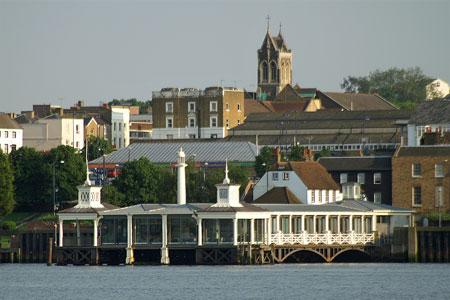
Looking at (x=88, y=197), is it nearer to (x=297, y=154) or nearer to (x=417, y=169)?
(x=417, y=169)

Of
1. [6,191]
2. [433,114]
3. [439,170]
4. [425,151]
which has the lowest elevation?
[6,191]

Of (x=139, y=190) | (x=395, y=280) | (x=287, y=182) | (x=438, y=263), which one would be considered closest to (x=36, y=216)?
(x=139, y=190)

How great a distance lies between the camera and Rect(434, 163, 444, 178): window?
5714 inches

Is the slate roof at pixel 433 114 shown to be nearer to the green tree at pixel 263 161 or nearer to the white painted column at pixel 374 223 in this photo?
the green tree at pixel 263 161

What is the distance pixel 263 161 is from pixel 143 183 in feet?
74.4

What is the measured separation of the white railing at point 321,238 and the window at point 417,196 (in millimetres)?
18526

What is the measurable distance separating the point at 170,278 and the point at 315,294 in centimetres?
1631

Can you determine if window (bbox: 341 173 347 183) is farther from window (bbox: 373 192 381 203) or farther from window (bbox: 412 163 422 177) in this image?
window (bbox: 412 163 422 177)

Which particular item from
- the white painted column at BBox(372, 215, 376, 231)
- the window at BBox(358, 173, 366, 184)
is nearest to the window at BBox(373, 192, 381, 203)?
the window at BBox(358, 173, 366, 184)

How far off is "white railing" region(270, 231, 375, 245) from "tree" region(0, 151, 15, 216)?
4938 centimetres

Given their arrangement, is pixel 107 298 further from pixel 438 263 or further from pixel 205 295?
pixel 438 263

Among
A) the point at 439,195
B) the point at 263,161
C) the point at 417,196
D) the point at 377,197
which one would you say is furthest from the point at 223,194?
the point at 263,161

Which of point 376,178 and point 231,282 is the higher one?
point 376,178

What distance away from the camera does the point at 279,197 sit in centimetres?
14500
